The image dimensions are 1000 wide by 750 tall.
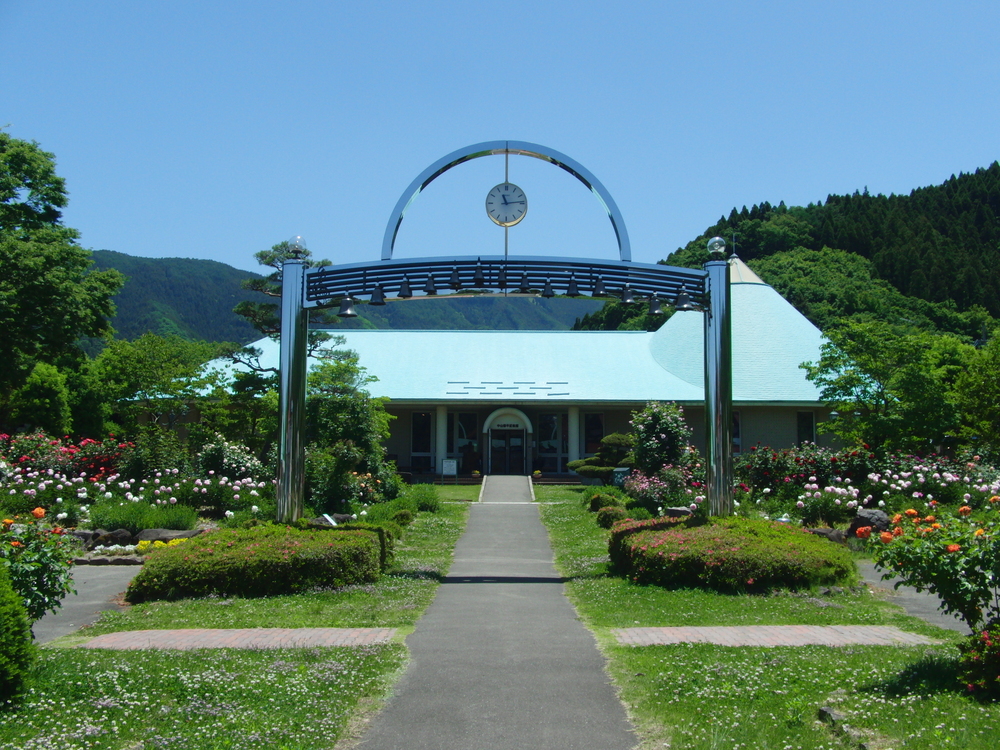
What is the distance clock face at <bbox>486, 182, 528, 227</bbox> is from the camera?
13188mm

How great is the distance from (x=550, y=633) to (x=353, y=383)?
16.8 metres

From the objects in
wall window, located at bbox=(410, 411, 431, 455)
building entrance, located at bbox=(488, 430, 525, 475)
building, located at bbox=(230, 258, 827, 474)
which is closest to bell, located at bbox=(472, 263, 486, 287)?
building, located at bbox=(230, 258, 827, 474)

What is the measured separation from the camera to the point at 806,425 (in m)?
31.5

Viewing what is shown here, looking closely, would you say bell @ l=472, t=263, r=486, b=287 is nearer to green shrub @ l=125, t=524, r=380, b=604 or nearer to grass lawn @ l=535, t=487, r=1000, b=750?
green shrub @ l=125, t=524, r=380, b=604

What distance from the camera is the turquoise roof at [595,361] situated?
31.3 metres

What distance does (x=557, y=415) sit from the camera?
109ft

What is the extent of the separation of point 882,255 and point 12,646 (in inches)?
2927

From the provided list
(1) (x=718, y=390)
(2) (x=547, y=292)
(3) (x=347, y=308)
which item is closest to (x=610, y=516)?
(1) (x=718, y=390)

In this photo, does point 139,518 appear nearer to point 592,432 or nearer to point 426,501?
point 426,501

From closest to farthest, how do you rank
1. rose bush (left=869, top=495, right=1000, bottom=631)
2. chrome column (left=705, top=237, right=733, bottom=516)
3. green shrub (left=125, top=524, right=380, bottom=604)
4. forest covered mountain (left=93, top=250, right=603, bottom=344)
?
rose bush (left=869, top=495, right=1000, bottom=631) < green shrub (left=125, top=524, right=380, bottom=604) < chrome column (left=705, top=237, right=733, bottom=516) < forest covered mountain (left=93, top=250, right=603, bottom=344)

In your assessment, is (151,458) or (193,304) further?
(193,304)

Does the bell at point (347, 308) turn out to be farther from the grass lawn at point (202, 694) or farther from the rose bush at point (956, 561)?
the rose bush at point (956, 561)

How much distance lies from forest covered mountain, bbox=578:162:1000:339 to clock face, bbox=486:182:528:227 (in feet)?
137

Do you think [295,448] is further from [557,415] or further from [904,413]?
[557,415]
